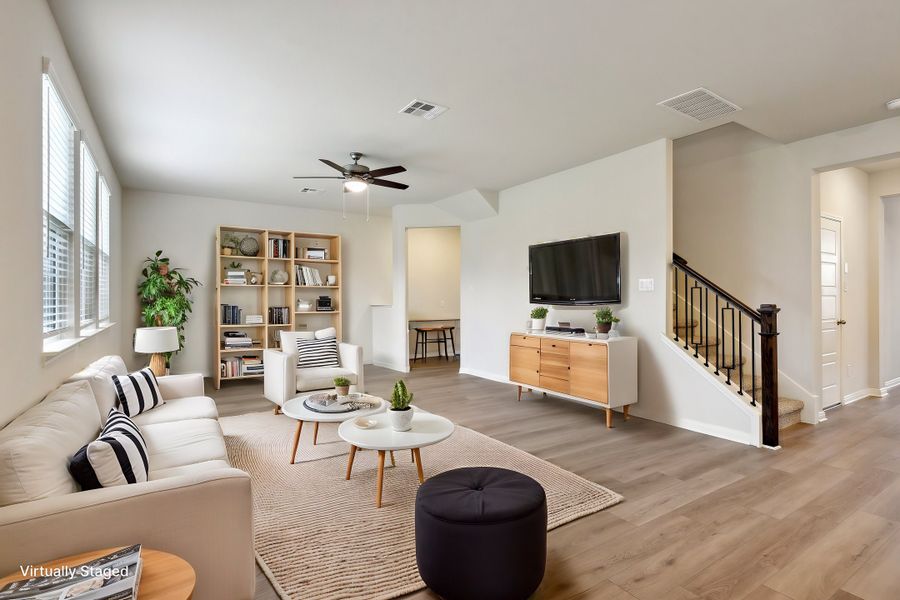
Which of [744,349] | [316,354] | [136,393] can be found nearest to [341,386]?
[136,393]

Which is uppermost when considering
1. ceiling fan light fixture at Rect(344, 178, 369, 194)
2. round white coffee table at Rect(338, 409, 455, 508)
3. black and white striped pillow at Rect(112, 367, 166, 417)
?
ceiling fan light fixture at Rect(344, 178, 369, 194)

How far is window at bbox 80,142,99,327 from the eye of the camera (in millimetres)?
3554

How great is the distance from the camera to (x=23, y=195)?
198 cm

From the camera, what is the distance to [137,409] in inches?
121

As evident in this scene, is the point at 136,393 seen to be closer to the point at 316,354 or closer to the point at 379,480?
the point at 379,480

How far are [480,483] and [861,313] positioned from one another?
5733mm

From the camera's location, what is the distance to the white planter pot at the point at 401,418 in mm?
2867

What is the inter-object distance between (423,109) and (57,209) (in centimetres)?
246

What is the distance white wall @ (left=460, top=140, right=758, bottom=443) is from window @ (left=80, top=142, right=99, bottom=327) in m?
4.46

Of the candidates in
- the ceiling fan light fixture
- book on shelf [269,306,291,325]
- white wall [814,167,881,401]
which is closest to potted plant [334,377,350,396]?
the ceiling fan light fixture

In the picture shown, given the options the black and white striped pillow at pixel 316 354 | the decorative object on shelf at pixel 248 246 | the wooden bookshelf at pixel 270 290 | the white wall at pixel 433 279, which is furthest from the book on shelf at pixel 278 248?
the white wall at pixel 433 279

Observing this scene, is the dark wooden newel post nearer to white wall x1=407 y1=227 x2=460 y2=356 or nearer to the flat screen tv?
the flat screen tv

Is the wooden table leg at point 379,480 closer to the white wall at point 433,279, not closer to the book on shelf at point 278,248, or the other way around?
the book on shelf at point 278,248

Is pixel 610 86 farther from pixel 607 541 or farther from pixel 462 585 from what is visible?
pixel 462 585
